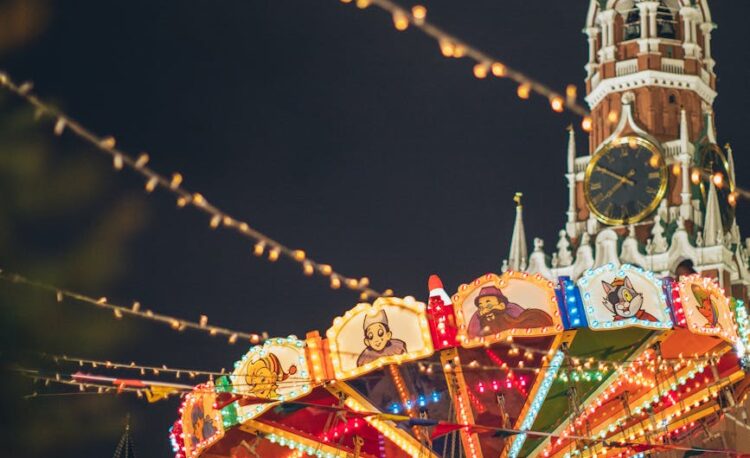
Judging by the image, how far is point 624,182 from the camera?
174 ft

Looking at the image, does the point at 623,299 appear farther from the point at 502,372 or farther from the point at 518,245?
the point at 518,245

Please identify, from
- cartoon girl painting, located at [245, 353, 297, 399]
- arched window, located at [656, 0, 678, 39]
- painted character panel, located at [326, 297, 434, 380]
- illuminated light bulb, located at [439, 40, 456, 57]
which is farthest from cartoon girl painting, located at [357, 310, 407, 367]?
arched window, located at [656, 0, 678, 39]

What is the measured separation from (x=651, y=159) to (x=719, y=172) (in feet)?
9.79

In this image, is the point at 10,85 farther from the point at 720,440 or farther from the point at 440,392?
the point at 720,440

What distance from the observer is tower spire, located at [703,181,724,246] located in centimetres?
5109

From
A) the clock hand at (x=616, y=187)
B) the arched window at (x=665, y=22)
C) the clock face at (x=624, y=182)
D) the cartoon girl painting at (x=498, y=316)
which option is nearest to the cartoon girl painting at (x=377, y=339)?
the cartoon girl painting at (x=498, y=316)

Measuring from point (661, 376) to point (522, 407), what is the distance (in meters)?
2.44

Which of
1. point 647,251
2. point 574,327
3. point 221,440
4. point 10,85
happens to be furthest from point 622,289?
point 647,251

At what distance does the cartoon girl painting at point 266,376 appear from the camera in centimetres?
2722

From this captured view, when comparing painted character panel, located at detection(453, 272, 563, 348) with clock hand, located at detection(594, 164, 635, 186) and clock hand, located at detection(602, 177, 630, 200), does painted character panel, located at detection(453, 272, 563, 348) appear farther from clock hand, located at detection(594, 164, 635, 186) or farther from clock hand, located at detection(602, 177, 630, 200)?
clock hand, located at detection(602, 177, 630, 200)

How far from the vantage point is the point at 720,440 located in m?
33.4

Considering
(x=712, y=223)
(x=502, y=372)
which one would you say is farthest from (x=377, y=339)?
(x=712, y=223)

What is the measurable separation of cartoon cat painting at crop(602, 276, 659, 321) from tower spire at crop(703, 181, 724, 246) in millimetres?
25696

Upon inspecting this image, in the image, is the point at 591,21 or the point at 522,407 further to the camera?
the point at 591,21
